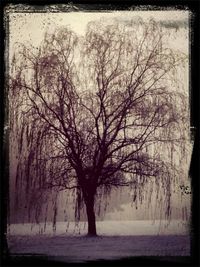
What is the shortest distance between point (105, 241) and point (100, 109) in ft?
3.43

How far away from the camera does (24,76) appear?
11.8ft

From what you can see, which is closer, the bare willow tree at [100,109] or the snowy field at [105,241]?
the snowy field at [105,241]

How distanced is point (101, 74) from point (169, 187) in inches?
41.7

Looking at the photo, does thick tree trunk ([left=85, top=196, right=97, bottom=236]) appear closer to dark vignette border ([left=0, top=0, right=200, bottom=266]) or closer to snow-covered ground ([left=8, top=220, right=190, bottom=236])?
snow-covered ground ([left=8, top=220, right=190, bottom=236])

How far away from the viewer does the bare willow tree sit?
141 inches

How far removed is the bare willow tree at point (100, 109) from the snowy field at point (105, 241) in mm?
215

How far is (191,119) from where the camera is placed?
11.7 ft

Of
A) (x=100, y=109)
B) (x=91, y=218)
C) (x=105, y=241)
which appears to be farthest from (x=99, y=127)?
(x=105, y=241)

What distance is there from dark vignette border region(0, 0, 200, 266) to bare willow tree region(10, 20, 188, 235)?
10cm

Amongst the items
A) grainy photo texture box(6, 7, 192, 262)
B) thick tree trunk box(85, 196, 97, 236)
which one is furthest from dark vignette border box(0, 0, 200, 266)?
thick tree trunk box(85, 196, 97, 236)

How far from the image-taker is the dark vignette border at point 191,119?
11.3 feet

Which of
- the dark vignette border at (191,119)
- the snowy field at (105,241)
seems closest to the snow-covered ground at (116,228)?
the snowy field at (105,241)

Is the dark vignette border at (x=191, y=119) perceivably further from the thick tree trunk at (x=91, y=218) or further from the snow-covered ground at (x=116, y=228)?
the thick tree trunk at (x=91, y=218)

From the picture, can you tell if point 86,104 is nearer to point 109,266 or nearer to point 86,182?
point 86,182
